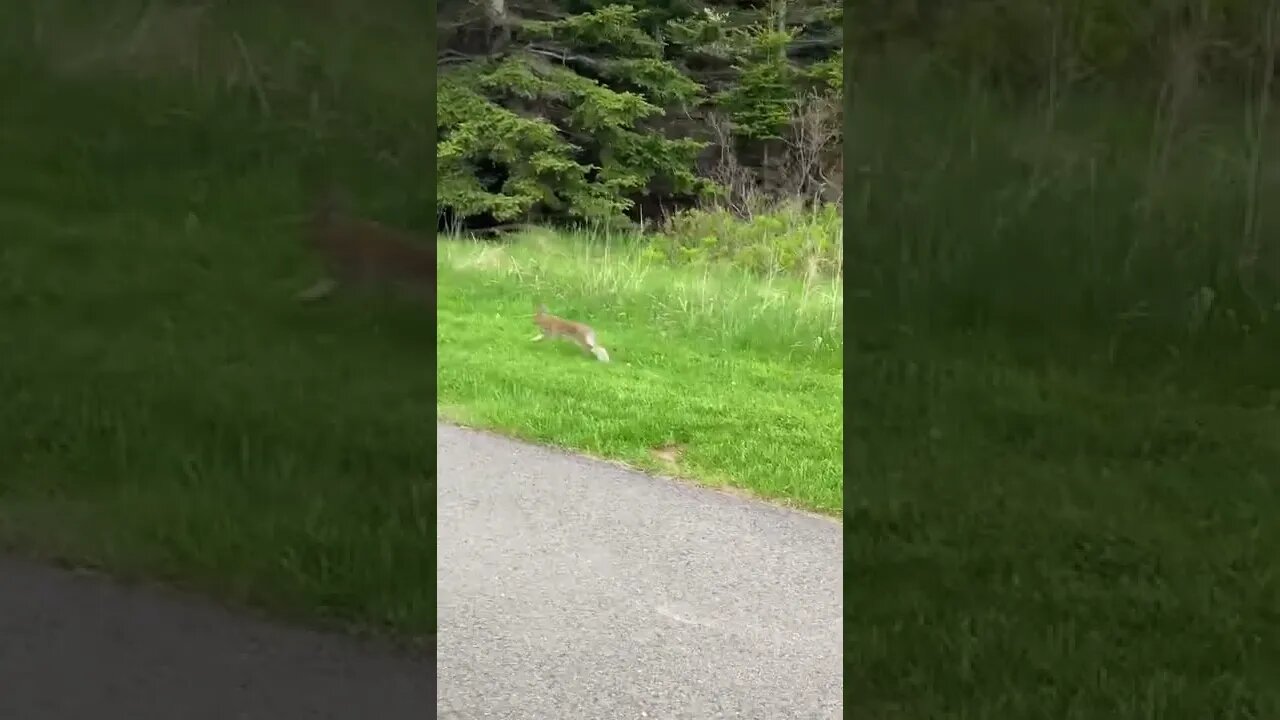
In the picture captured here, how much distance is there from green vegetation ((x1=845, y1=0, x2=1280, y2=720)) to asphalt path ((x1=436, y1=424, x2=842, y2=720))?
21.9 inches

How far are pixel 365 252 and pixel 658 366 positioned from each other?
3.03 metres

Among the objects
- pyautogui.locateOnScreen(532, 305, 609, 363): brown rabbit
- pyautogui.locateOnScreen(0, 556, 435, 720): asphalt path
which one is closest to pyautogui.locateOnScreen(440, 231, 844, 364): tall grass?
pyautogui.locateOnScreen(532, 305, 609, 363): brown rabbit

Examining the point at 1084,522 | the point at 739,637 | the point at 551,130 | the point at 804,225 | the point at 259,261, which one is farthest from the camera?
the point at 551,130

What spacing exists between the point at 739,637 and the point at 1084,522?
86 cm

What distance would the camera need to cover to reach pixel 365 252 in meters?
1.45

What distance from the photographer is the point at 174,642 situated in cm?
168

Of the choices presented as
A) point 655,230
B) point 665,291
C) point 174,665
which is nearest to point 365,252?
point 174,665

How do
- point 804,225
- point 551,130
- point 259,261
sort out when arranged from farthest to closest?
point 551,130 < point 804,225 < point 259,261

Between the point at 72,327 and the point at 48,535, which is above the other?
the point at 72,327

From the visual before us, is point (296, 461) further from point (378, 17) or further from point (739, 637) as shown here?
point (739, 637)

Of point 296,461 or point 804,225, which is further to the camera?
point 804,225

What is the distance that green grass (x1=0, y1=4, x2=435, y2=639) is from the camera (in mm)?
1503

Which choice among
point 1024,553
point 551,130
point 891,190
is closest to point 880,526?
point 1024,553

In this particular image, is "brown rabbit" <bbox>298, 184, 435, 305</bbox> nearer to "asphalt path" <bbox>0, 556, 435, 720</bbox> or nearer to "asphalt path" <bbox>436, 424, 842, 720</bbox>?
"asphalt path" <bbox>0, 556, 435, 720</bbox>
